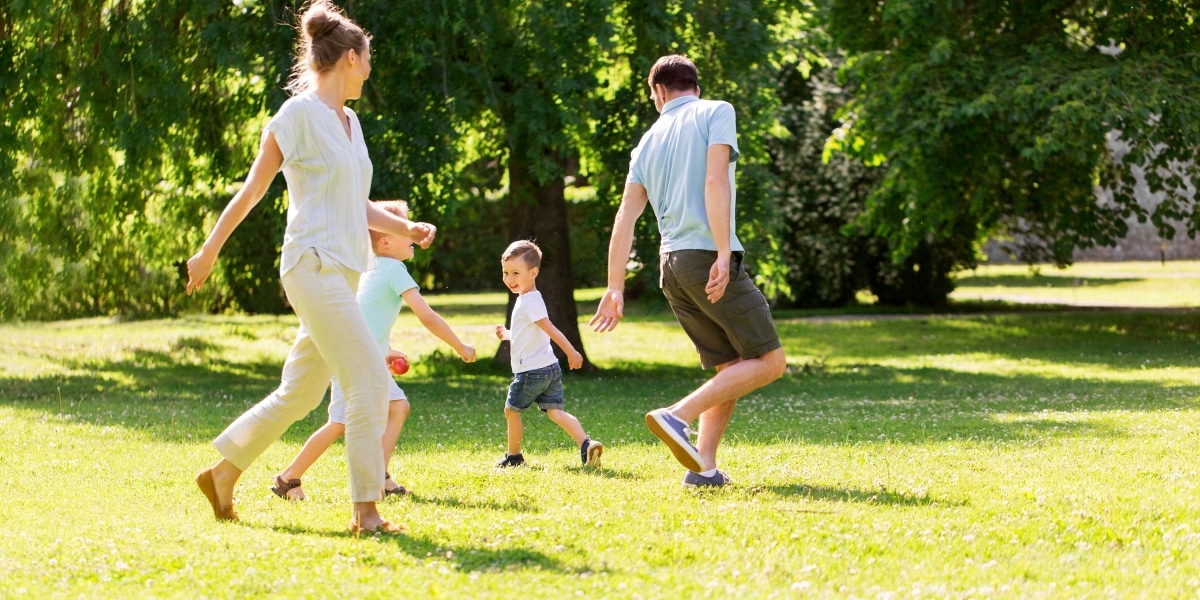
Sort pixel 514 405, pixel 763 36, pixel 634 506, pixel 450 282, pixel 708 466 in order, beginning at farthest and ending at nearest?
1. pixel 450 282
2. pixel 763 36
3. pixel 514 405
4. pixel 708 466
5. pixel 634 506

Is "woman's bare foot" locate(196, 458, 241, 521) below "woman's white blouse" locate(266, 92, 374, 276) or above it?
below

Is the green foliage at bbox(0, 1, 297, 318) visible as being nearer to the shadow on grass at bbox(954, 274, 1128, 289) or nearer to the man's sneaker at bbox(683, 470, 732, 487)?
the man's sneaker at bbox(683, 470, 732, 487)

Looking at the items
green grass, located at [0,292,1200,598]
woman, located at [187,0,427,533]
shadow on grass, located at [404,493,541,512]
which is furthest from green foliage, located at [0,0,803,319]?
woman, located at [187,0,427,533]

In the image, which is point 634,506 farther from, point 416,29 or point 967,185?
point 967,185

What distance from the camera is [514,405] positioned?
7.57 meters

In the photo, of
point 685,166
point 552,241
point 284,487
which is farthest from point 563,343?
point 552,241

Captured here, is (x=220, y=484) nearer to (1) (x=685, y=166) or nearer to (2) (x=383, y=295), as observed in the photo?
(2) (x=383, y=295)

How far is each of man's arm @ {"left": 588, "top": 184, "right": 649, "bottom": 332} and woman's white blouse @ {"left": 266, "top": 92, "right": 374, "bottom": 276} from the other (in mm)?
1467

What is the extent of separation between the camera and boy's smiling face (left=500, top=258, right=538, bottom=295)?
7383 millimetres

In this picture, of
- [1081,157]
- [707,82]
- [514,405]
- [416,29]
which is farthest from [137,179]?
[1081,157]

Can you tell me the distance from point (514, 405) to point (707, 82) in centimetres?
801

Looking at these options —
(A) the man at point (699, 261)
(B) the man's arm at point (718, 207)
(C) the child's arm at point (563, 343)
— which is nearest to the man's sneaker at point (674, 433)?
(A) the man at point (699, 261)

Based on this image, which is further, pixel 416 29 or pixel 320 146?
pixel 416 29

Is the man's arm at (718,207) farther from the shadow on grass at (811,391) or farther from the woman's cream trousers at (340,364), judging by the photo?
the shadow on grass at (811,391)
